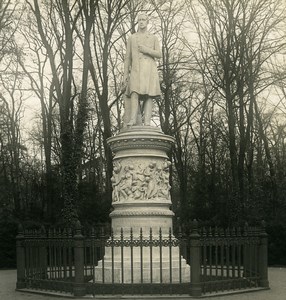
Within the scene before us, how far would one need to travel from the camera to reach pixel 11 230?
21219 mm

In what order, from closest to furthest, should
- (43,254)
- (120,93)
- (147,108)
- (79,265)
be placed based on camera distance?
(79,265)
(43,254)
(147,108)
(120,93)

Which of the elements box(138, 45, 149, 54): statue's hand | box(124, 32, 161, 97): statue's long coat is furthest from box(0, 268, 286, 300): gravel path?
box(138, 45, 149, 54): statue's hand

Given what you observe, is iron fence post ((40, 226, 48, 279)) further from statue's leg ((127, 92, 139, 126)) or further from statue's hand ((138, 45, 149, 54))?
statue's hand ((138, 45, 149, 54))

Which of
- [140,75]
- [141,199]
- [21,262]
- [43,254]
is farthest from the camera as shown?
[140,75]

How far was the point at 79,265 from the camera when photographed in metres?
11.5

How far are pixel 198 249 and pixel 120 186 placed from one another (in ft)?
9.26

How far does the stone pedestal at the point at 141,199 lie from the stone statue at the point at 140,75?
1.80 ft

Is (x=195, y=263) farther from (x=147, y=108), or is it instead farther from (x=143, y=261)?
(x=147, y=108)

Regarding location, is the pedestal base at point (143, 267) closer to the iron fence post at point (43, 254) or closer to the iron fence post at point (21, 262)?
the iron fence post at point (43, 254)

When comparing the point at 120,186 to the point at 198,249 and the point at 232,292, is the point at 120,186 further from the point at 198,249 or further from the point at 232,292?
the point at 232,292

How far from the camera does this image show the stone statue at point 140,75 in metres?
13.7

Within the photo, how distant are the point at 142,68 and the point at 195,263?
5076 millimetres

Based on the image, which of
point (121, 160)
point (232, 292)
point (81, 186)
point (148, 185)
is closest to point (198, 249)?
point (232, 292)

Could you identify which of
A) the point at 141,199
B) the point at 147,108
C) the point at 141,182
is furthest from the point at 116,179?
the point at 147,108
